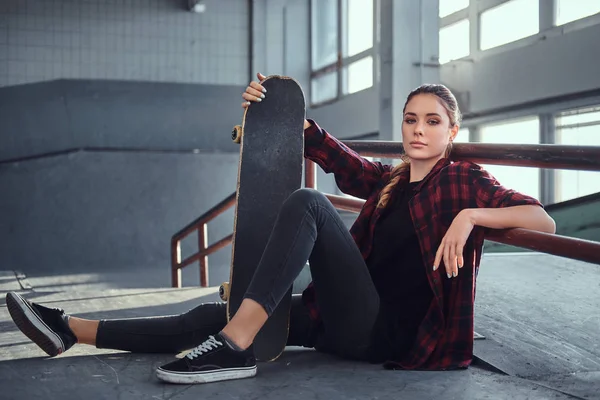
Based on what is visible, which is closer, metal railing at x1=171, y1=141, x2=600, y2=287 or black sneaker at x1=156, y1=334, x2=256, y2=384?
metal railing at x1=171, y1=141, x2=600, y2=287

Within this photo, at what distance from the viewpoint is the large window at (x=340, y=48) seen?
9000 millimetres

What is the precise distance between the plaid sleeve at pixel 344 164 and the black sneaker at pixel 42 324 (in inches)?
34.7

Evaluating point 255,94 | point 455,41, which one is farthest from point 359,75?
point 255,94

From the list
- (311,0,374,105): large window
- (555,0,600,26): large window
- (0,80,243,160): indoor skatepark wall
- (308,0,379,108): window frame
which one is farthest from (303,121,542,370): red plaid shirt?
(0,80,243,160): indoor skatepark wall

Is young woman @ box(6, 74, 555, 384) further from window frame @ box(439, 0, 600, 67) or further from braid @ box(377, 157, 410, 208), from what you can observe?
window frame @ box(439, 0, 600, 67)

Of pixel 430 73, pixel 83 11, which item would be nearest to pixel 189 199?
pixel 83 11

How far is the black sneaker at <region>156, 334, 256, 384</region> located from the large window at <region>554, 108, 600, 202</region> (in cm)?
521

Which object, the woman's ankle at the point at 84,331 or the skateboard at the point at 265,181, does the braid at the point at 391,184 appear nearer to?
Answer: the skateboard at the point at 265,181

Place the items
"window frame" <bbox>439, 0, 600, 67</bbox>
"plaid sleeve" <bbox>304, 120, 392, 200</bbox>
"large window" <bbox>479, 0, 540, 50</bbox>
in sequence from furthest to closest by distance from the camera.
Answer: "large window" <bbox>479, 0, 540, 50</bbox> → "window frame" <bbox>439, 0, 600, 67</bbox> → "plaid sleeve" <bbox>304, 120, 392, 200</bbox>

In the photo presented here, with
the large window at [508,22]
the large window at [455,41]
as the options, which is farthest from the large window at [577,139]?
the large window at [455,41]

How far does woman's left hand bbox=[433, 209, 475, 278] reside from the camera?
1611 millimetres

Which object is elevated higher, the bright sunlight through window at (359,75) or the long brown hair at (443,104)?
the bright sunlight through window at (359,75)

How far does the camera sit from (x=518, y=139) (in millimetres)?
6988

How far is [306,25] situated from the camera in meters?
10.3
